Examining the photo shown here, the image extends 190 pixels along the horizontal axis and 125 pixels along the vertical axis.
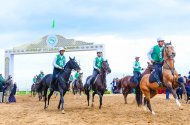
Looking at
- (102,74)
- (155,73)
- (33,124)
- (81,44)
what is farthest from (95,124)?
(81,44)

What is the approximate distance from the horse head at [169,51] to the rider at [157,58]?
40cm

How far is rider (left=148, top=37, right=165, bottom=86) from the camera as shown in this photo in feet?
44.9

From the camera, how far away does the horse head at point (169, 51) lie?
43.2 feet

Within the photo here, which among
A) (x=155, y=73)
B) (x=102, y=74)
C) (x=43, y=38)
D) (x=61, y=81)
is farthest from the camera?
(x=43, y=38)

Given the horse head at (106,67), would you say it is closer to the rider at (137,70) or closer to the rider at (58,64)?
the rider at (58,64)

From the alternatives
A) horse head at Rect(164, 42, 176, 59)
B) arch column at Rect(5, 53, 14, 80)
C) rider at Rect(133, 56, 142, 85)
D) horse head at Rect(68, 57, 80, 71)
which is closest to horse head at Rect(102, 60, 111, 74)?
horse head at Rect(68, 57, 80, 71)

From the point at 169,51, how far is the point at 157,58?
906mm

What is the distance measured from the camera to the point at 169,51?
13273mm

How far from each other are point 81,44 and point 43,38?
607 cm

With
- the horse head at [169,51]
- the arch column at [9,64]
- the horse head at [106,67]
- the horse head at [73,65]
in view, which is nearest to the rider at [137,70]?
the horse head at [106,67]

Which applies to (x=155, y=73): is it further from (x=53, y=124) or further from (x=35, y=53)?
(x=35, y=53)

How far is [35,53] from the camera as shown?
157 ft

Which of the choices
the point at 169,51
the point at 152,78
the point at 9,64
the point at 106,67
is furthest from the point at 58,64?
the point at 9,64

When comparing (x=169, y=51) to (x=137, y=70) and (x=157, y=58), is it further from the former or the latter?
(x=137, y=70)
